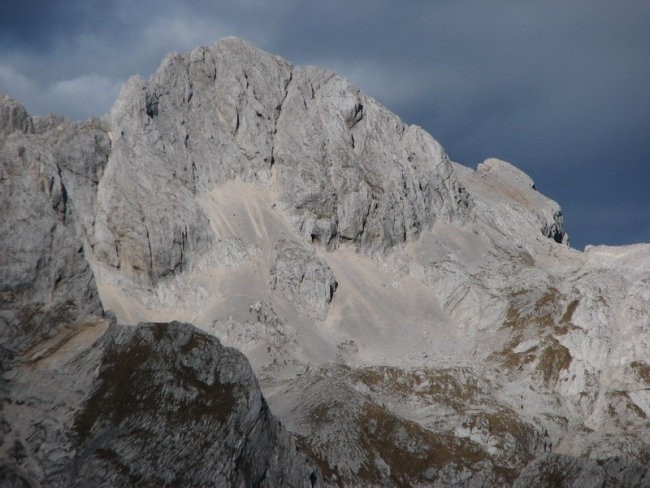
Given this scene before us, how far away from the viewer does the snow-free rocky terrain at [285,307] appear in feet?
239

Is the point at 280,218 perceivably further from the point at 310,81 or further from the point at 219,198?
the point at 310,81

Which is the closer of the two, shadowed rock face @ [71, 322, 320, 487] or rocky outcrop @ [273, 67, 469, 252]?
shadowed rock face @ [71, 322, 320, 487]

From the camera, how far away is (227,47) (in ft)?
573

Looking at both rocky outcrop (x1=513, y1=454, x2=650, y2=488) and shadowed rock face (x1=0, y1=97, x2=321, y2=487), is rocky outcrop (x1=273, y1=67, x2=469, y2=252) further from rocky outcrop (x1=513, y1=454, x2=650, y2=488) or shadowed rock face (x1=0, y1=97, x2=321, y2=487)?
rocky outcrop (x1=513, y1=454, x2=650, y2=488)

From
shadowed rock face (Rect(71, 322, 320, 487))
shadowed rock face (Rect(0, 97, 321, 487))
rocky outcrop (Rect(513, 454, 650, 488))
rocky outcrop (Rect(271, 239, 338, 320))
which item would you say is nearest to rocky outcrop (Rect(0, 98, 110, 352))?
shadowed rock face (Rect(0, 97, 321, 487))

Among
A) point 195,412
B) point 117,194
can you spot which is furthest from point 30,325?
point 117,194

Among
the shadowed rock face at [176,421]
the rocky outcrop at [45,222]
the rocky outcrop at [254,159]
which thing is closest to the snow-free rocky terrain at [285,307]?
the shadowed rock face at [176,421]

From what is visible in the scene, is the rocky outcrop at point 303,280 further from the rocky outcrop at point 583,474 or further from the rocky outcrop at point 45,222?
the rocky outcrop at point 583,474

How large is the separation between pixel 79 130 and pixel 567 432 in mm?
105298

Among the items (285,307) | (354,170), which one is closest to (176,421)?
(285,307)

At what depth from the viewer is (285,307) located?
436 feet

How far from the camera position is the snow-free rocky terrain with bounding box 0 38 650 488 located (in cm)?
7288

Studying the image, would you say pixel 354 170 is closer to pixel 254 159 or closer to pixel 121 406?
pixel 254 159

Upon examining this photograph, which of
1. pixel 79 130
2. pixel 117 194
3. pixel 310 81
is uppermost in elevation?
pixel 310 81
